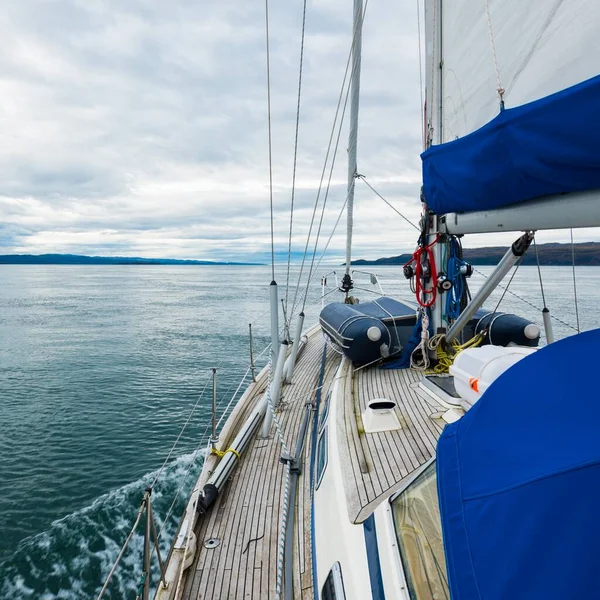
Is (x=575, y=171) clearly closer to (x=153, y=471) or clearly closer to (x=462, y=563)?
(x=462, y=563)

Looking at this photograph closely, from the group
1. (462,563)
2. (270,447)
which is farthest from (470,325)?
(462,563)

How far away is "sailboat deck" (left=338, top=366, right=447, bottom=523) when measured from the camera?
3.23 metres

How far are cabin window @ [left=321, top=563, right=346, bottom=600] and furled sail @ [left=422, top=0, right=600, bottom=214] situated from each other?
2382mm

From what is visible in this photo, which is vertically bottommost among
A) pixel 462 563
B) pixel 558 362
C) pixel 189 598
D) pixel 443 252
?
pixel 189 598

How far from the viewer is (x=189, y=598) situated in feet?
11.2

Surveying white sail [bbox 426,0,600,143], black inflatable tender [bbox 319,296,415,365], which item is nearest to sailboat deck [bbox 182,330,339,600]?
black inflatable tender [bbox 319,296,415,365]

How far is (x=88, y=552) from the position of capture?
21.6 ft

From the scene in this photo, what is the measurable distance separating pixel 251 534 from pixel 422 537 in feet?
7.57

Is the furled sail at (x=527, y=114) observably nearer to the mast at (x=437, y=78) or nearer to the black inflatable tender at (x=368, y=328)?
the mast at (x=437, y=78)

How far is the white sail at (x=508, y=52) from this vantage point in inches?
84.8

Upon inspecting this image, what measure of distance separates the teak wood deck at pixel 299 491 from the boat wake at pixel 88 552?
0.92 meters

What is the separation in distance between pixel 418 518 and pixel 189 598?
7.11 feet

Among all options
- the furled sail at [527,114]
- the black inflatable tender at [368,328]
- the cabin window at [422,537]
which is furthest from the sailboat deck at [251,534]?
the furled sail at [527,114]

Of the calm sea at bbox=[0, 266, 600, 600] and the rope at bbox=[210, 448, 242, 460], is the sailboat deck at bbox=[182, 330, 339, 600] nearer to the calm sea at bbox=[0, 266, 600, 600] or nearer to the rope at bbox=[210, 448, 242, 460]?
the rope at bbox=[210, 448, 242, 460]
